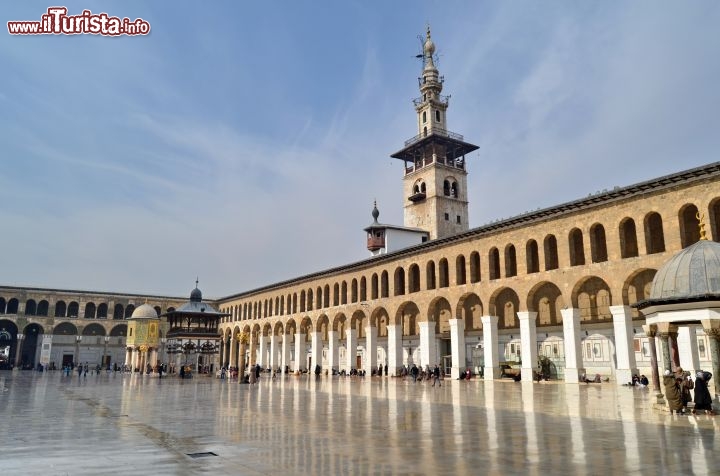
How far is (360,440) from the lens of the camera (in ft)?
33.1

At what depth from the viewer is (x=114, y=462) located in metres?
8.04

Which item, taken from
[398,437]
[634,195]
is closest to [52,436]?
[398,437]

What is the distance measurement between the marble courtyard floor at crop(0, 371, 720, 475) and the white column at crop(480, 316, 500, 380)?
57.7 feet

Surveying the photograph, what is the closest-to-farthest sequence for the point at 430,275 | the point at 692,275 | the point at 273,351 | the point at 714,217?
the point at 692,275 → the point at 714,217 → the point at 430,275 → the point at 273,351

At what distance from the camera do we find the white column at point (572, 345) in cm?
3050

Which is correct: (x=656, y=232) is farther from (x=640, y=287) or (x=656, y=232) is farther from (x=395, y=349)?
(x=395, y=349)

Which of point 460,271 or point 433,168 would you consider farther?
point 433,168

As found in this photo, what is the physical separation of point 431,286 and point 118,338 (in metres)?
54.8

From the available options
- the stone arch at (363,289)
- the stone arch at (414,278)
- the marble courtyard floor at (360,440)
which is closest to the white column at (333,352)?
the stone arch at (363,289)

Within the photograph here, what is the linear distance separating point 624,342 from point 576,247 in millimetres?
7433

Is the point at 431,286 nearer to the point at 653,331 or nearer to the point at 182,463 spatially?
the point at 653,331

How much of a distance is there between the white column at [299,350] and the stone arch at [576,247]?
32339 mm

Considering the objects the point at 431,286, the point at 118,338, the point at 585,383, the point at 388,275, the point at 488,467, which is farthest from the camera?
the point at 118,338

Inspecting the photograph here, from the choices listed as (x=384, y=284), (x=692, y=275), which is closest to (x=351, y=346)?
(x=384, y=284)
